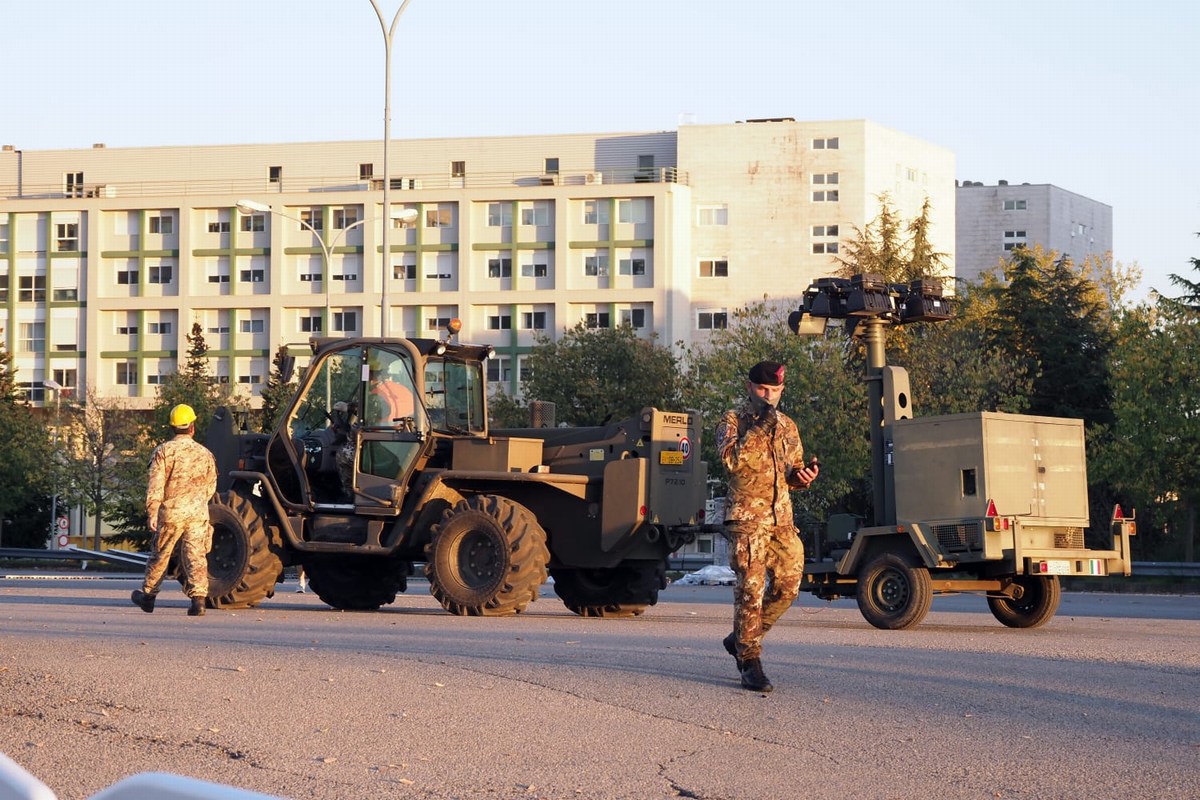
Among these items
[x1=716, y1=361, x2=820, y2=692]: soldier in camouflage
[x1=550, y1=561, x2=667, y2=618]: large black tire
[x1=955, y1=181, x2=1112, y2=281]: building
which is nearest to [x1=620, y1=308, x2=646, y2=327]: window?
[x1=955, y1=181, x2=1112, y2=281]: building

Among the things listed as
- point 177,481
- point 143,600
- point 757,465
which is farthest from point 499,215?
point 757,465

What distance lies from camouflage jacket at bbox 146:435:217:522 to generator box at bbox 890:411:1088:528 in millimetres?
6977

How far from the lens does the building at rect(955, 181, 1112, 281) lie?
11962 cm

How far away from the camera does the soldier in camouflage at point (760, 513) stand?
9680mm

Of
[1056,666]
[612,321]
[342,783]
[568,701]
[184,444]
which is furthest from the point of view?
[612,321]

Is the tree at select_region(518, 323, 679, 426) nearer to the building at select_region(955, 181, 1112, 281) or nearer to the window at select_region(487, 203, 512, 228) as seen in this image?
the window at select_region(487, 203, 512, 228)

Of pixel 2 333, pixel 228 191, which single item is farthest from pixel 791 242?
pixel 2 333

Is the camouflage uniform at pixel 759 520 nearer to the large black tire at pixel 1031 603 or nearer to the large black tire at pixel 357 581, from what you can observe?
the large black tire at pixel 1031 603

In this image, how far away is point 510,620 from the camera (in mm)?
16688

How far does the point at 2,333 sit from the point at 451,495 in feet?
272

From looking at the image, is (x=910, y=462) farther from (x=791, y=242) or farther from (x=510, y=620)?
(x=791, y=242)

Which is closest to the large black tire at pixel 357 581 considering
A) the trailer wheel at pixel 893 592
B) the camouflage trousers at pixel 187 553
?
the camouflage trousers at pixel 187 553

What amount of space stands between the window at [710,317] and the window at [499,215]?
37.7 ft

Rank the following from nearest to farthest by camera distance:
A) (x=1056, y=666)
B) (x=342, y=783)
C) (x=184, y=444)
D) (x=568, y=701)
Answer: (x=342, y=783) < (x=568, y=701) < (x=1056, y=666) < (x=184, y=444)
